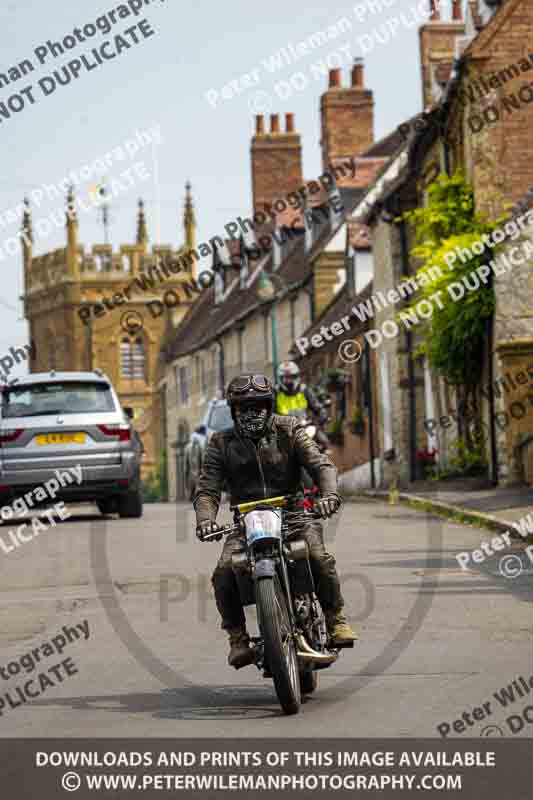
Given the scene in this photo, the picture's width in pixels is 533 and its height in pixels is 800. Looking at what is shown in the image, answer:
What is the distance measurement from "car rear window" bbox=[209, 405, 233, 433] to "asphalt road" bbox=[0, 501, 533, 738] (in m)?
14.2

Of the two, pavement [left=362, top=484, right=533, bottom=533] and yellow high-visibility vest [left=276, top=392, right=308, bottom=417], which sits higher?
yellow high-visibility vest [left=276, top=392, right=308, bottom=417]

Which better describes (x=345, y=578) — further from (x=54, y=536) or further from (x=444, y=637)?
(x=54, y=536)

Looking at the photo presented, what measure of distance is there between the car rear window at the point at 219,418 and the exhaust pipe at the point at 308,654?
24.2 meters

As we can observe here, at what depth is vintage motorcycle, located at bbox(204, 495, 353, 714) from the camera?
791cm

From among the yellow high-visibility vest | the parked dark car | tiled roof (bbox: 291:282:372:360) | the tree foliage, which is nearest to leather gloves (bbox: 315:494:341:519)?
the yellow high-visibility vest

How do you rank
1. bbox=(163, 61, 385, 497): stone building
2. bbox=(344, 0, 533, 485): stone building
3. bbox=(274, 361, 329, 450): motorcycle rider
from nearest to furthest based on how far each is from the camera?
bbox=(274, 361, 329, 450): motorcycle rider < bbox=(344, 0, 533, 485): stone building < bbox=(163, 61, 385, 497): stone building

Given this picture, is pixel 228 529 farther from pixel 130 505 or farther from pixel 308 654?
pixel 130 505

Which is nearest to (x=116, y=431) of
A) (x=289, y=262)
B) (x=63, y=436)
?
(x=63, y=436)

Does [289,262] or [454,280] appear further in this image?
[289,262]

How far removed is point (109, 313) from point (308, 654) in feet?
359

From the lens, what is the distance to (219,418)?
33.4 metres

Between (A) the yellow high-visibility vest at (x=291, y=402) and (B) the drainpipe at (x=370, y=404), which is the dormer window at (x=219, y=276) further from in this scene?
(A) the yellow high-visibility vest at (x=291, y=402)

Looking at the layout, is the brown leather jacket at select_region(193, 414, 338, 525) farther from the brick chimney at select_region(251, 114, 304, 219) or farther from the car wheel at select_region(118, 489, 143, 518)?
the brick chimney at select_region(251, 114, 304, 219)

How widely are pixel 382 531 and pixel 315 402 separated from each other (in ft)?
5.82
